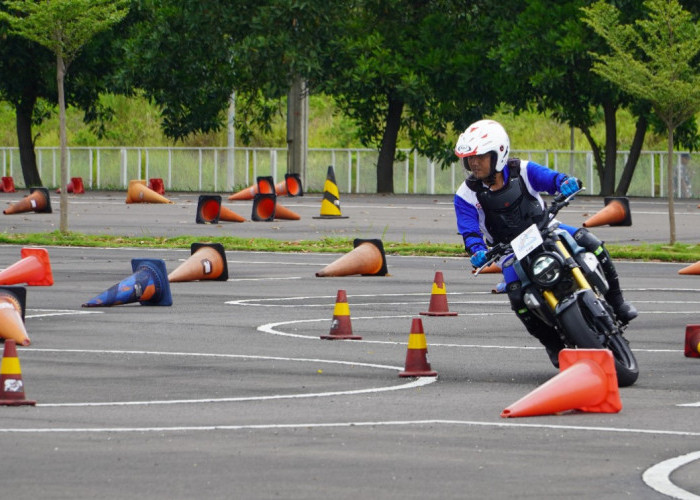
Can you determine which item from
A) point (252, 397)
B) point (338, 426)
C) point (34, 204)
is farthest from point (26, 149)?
point (338, 426)

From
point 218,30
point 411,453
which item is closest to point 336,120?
point 218,30

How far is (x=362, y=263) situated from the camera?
21.6m

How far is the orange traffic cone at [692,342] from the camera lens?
12.9 meters

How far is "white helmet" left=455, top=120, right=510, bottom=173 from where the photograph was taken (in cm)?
1171

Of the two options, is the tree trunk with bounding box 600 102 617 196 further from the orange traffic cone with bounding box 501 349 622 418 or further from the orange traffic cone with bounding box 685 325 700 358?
the orange traffic cone with bounding box 501 349 622 418

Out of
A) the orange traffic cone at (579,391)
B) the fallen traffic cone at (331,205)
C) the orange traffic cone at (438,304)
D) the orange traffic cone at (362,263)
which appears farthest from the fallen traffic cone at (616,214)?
the orange traffic cone at (579,391)

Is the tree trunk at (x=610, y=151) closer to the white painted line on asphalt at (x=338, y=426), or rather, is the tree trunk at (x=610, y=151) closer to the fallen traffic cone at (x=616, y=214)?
the fallen traffic cone at (x=616, y=214)

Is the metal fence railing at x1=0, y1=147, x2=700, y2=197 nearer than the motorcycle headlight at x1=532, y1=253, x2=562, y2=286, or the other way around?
the motorcycle headlight at x1=532, y1=253, x2=562, y2=286

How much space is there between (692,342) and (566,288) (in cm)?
196

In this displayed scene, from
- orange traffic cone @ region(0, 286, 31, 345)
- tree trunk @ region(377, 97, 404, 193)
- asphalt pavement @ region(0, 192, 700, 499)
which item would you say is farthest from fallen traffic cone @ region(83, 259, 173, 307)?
tree trunk @ region(377, 97, 404, 193)

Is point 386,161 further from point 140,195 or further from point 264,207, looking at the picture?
point 264,207

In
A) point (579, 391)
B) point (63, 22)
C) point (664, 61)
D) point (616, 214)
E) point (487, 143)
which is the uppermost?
point (63, 22)

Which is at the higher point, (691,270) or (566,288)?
(566,288)

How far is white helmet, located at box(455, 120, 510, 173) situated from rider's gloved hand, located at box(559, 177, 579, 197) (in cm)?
49
